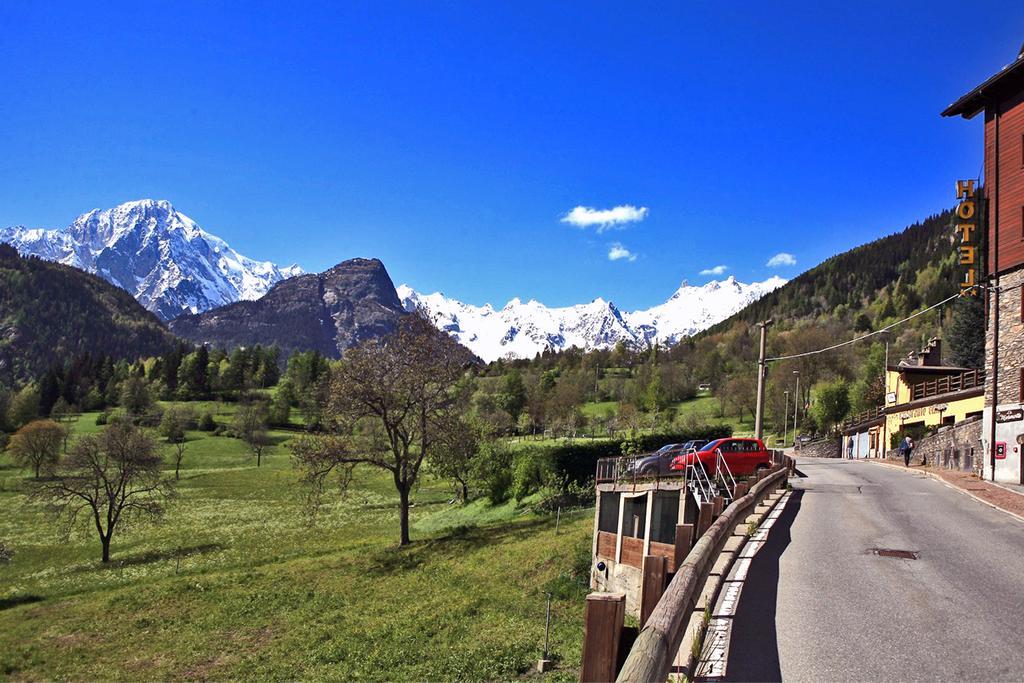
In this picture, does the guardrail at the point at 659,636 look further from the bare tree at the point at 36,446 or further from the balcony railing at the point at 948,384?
the bare tree at the point at 36,446

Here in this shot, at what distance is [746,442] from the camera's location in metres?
31.5

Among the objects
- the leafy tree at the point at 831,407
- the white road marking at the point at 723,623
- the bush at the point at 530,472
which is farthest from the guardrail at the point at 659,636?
the leafy tree at the point at 831,407

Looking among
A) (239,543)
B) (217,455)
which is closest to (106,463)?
(239,543)

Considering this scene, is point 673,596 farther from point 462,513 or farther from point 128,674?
point 462,513

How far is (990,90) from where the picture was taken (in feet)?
110

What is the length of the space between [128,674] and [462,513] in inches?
1214

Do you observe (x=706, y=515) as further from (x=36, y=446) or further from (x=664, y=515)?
(x=36, y=446)

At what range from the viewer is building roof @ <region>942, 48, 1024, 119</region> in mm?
31938

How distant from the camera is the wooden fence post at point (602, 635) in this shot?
14.4 ft

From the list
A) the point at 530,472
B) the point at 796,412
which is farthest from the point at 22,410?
the point at 796,412

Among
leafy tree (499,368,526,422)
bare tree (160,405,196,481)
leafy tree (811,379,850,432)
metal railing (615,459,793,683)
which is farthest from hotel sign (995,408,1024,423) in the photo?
bare tree (160,405,196,481)

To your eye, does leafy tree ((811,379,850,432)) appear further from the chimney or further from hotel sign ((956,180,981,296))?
hotel sign ((956,180,981,296))

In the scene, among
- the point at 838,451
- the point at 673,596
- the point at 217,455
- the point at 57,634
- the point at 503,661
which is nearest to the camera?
the point at 673,596

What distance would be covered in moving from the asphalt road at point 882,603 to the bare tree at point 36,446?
276ft
